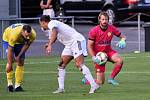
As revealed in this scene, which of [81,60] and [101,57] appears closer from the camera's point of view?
[81,60]

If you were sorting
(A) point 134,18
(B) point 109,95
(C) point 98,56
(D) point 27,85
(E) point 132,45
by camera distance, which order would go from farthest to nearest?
1. (A) point 134,18
2. (E) point 132,45
3. (D) point 27,85
4. (C) point 98,56
5. (B) point 109,95

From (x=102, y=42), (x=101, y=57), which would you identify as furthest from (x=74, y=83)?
(x=101, y=57)

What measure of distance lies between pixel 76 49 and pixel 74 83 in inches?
104

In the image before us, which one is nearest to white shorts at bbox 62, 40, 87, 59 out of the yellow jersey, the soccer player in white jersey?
the soccer player in white jersey

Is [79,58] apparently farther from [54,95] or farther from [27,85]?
[27,85]

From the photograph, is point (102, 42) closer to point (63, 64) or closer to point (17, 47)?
point (63, 64)

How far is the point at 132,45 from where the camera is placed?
2981 centimetres

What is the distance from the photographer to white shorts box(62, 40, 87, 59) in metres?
15.4

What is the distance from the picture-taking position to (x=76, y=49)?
609 inches

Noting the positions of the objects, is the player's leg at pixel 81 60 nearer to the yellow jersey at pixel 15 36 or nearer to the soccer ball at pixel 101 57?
the soccer ball at pixel 101 57

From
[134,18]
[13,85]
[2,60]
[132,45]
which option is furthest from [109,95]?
[134,18]

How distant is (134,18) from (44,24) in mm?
20559

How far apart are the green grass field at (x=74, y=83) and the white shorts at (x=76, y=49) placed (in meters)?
0.80

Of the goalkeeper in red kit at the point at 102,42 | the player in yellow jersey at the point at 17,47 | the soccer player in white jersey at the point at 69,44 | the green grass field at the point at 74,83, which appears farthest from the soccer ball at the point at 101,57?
the player in yellow jersey at the point at 17,47
